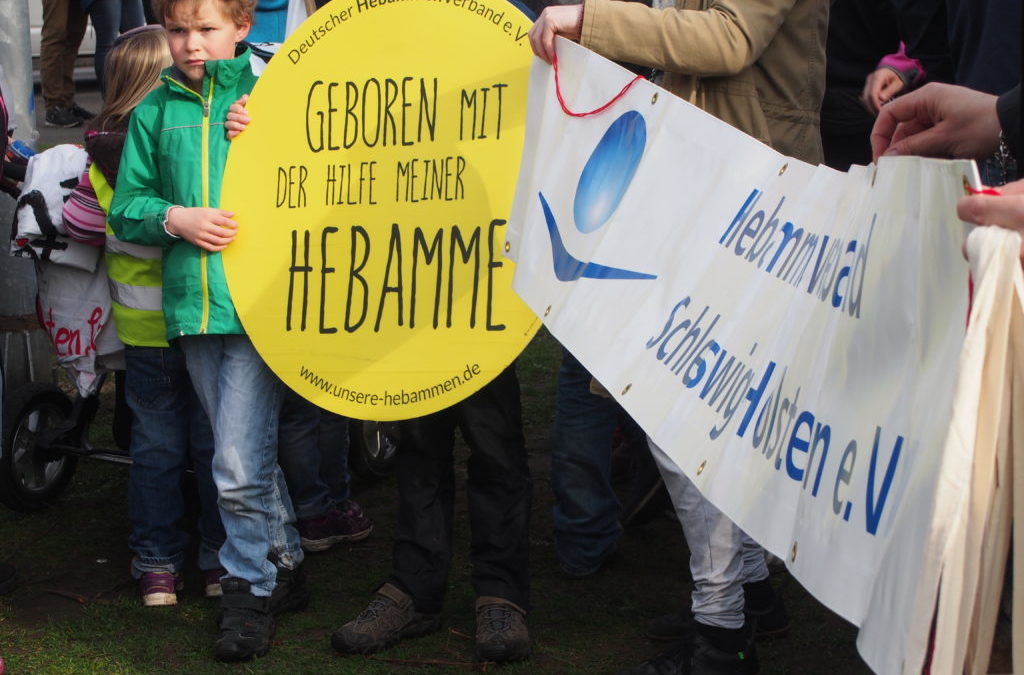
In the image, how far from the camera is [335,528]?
4.36 m

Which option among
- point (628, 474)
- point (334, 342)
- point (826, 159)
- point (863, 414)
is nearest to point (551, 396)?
point (628, 474)

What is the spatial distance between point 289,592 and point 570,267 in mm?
1537

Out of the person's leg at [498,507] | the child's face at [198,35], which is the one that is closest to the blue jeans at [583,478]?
the person's leg at [498,507]

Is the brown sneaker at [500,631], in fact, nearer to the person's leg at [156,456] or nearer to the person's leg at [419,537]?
the person's leg at [419,537]

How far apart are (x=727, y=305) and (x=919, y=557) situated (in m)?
0.89

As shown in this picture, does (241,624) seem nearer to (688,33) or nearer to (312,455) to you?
(312,455)

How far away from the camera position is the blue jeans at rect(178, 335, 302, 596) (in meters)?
3.52

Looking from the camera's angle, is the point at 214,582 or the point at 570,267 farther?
the point at 214,582

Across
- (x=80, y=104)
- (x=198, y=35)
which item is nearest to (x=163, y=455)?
(x=198, y=35)

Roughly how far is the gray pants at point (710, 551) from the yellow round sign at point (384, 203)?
1.78ft

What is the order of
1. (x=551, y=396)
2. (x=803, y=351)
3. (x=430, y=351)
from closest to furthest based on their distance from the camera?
(x=803, y=351) → (x=430, y=351) → (x=551, y=396)

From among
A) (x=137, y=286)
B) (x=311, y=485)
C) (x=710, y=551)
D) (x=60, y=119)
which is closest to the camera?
(x=710, y=551)

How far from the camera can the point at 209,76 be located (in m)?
3.54

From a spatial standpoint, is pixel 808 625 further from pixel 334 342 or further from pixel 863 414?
pixel 863 414
